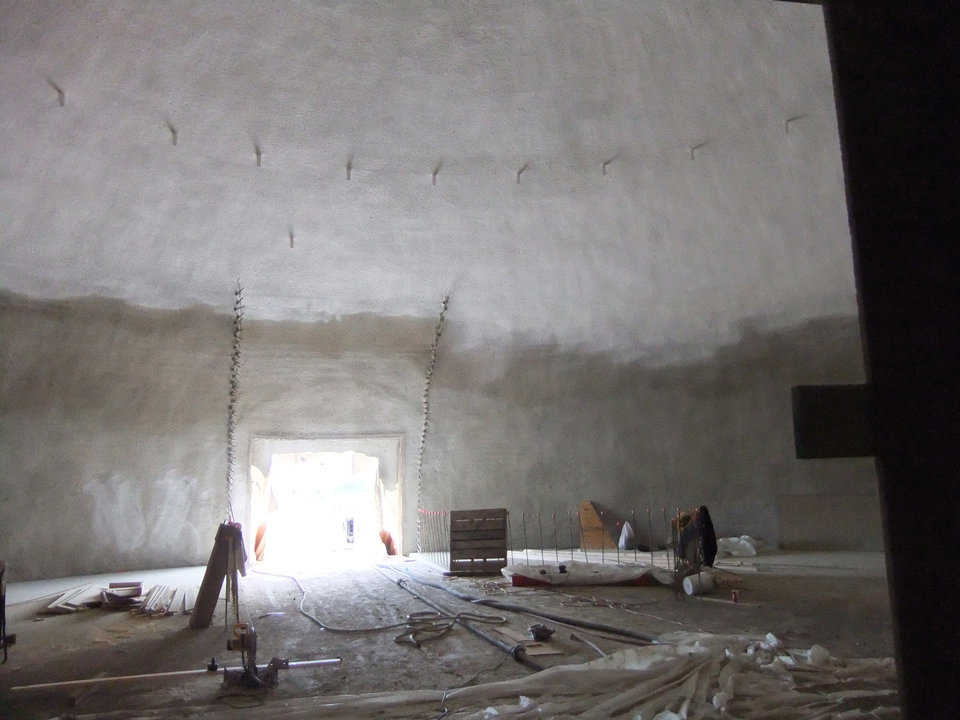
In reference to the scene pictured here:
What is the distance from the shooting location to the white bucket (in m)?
6.11

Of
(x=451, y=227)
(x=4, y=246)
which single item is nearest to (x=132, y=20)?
(x=4, y=246)

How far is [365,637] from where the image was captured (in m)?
4.56

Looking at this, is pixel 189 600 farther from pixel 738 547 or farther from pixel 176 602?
pixel 738 547

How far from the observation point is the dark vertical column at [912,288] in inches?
35.5

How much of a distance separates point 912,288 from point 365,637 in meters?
4.27

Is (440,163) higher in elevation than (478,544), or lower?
higher

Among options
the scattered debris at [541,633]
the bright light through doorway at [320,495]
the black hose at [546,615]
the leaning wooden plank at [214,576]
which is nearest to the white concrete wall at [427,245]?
the leaning wooden plank at [214,576]

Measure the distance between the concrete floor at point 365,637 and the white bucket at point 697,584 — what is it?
169 millimetres

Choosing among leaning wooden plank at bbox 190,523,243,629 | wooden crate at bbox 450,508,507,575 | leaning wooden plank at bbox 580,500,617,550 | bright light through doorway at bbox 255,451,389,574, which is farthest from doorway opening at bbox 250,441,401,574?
leaning wooden plank at bbox 190,523,243,629

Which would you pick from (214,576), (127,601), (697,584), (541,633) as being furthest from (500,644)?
(127,601)

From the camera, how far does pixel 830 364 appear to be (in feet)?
31.6

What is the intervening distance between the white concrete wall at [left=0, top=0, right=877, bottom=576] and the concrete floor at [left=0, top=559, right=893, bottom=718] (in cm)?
342

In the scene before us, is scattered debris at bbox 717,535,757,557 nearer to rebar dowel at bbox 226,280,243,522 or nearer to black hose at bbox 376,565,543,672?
black hose at bbox 376,565,543,672

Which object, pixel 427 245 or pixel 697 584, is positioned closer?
pixel 697 584
